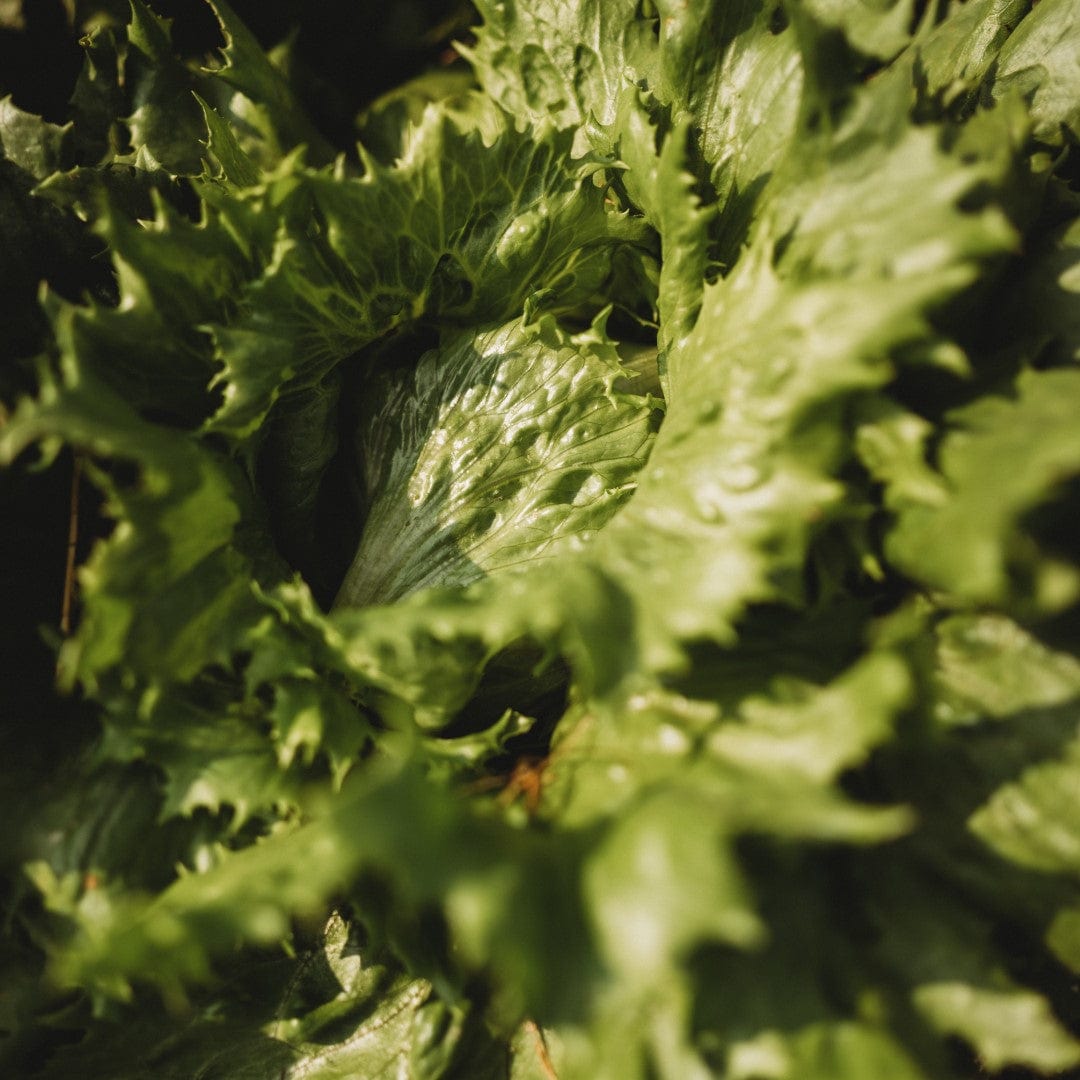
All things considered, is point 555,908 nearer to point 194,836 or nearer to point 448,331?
point 194,836

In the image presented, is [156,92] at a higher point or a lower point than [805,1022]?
higher

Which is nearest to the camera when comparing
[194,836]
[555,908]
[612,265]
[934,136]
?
[555,908]

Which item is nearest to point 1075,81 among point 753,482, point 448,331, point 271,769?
point 753,482

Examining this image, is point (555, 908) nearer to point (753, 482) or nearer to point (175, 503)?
point (753, 482)

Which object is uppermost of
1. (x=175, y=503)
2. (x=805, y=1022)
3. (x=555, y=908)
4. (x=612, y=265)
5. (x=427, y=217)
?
(x=427, y=217)

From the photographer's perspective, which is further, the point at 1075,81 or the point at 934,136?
the point at 1075,81

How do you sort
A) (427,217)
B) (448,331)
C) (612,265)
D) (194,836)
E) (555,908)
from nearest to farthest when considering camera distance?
1. (555,908)
2. (194,836)
3. (427,217)
4. (448,331)
5. (612,265)
